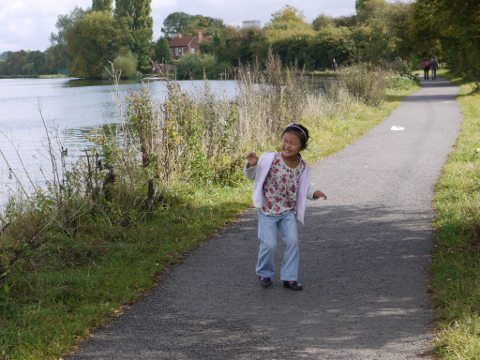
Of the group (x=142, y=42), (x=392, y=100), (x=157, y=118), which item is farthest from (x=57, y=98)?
(x=157, y=118)

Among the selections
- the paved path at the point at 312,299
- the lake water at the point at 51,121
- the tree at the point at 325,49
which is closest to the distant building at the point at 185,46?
the lake water at the point at 51,121

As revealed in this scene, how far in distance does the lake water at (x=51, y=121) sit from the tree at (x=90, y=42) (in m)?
10.4

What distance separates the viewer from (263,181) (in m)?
5.96

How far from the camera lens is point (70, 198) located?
8.50 meters

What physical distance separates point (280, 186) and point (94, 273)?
6.40 ft

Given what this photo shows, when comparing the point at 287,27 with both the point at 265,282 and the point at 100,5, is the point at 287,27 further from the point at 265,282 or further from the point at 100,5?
the point at 265,282

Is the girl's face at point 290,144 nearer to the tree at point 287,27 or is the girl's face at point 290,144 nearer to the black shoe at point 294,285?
the black shoe at point 294,285

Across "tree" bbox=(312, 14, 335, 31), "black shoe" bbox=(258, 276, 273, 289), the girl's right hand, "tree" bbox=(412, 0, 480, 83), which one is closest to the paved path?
"black shoe" bbox=(258, 276, 273, 289)

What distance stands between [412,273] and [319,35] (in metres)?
49.4

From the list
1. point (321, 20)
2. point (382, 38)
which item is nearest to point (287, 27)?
point (321, 20)

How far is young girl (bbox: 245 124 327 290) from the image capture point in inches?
234

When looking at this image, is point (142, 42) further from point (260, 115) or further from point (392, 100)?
point (260, 115)

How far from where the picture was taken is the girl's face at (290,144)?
5805 millimetres

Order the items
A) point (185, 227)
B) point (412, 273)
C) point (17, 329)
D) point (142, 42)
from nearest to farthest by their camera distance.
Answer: point (17, 329)
point (412, 273)
point (185, 227)
point (142, 42)
